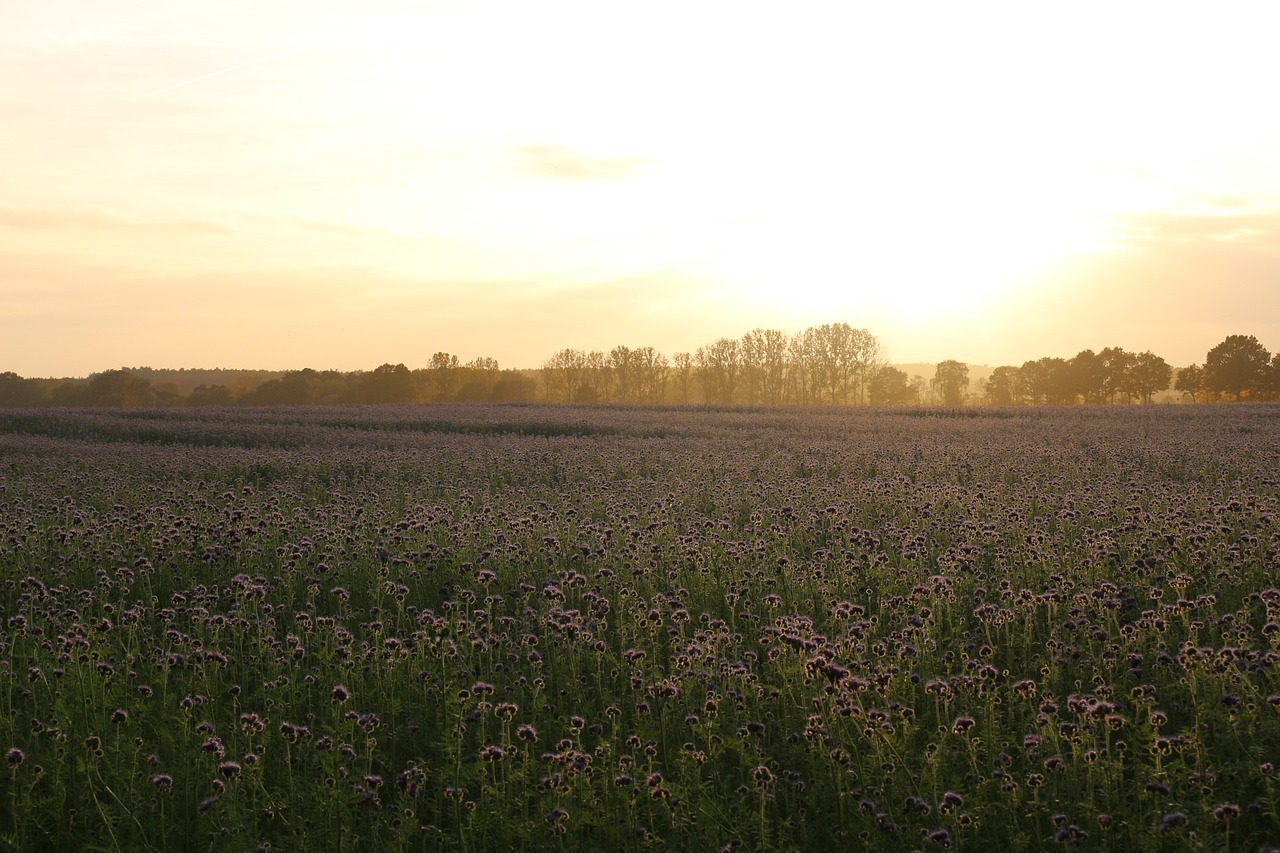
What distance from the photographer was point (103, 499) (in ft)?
44.5

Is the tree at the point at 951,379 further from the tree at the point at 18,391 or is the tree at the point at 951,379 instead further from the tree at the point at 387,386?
the tree at the point at 18,391

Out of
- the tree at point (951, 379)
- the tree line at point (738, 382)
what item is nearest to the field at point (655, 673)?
the tree line at point (738, 382)

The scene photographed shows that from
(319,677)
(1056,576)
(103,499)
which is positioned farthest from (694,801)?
(103,499)

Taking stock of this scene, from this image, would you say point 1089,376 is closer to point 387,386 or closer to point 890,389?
point 890,389

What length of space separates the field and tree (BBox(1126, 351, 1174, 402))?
91654 millimetres

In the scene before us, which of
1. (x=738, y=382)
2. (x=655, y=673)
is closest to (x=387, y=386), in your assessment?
(x=738, y=382)

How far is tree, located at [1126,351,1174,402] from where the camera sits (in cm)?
9456

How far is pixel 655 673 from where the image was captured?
601cm

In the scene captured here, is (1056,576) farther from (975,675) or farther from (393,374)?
(393,374)

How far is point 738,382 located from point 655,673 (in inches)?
4433

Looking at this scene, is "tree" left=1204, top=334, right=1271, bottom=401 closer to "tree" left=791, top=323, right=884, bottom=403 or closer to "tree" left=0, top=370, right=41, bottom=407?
"tree" left=791, top=323, right=884, bottom=403

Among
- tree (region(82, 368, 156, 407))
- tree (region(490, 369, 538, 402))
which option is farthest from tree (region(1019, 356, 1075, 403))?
tree (region(82, 368, 156, 407))

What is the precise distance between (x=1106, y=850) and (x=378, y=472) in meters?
15.5

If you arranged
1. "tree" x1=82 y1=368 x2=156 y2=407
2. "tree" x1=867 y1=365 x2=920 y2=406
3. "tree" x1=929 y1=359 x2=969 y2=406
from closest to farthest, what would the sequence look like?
"tree" x1=82 y1=368 x2=156 y2=407 → "tree" x1=867 y1=365 x2=920 y2=406 → "tree" x1=929 y1=359 x2=969 y2=406
